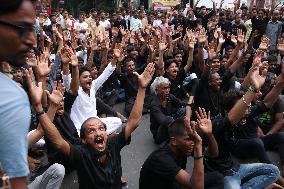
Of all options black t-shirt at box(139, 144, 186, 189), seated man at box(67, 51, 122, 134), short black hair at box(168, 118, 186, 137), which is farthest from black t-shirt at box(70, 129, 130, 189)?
seated man at box(67, 51, 122, 134)

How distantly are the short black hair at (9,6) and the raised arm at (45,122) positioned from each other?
172 cm

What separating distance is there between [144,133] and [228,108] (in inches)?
90.3

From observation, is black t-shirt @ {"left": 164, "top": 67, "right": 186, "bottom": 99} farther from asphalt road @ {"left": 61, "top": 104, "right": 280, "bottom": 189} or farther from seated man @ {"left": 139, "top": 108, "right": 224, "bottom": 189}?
seated man @ {"left": 139, "top": 108, "right": 224, "bottom": 189}

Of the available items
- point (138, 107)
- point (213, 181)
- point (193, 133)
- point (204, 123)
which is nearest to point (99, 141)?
point (138, 107)

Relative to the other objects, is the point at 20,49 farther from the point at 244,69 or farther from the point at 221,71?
the point at 244,69

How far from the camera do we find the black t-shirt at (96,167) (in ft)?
10.2

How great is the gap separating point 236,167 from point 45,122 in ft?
6.59

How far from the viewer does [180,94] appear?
702cm

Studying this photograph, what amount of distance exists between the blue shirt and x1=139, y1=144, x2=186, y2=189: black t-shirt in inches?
82.4

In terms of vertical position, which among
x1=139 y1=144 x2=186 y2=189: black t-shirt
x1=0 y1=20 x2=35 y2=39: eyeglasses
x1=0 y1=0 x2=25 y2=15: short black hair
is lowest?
x1=139 y1=144 x2=186 y2=189: black t-shirt

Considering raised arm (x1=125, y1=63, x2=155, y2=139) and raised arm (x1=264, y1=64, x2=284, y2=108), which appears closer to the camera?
raised arm (x1=125, y1=63, x2=155, y2=139)

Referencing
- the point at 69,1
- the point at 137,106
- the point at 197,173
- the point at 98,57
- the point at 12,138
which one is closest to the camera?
the point at 12,138

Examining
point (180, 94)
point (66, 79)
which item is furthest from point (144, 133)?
point (66, 79)

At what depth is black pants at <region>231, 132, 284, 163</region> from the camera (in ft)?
15.3
